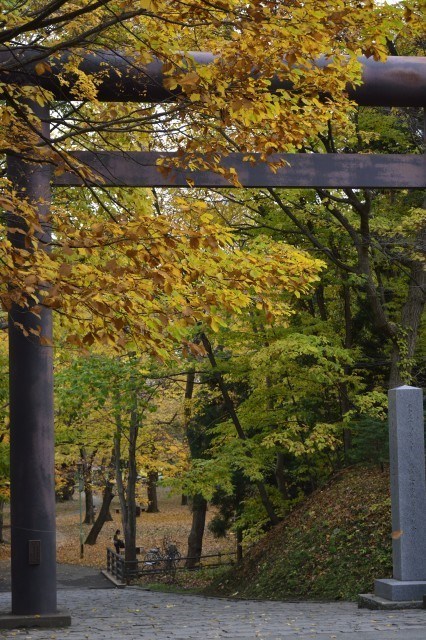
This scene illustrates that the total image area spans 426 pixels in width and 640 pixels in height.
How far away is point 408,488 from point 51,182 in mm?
5345

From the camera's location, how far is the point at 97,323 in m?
7.92

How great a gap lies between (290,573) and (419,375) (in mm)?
6553

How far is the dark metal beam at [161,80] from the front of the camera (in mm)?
10094

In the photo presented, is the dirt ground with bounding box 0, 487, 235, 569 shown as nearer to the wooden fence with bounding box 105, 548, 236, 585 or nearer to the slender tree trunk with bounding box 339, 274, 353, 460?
the wooden fence with bounding box 105, 548, 236, 585

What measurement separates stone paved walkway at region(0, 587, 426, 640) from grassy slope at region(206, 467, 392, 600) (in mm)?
2967

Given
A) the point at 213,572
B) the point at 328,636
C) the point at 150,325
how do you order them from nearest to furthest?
the point at 328,636 < the point at 150,325 < the point at 213,572

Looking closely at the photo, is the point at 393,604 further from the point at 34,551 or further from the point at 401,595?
the point at 34,551

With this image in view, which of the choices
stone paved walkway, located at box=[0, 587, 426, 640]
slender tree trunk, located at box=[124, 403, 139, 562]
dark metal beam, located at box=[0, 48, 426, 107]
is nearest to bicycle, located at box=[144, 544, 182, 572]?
slender tree trunk, located at box=[124, 403, 139, 562]

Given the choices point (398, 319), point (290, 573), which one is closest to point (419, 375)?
point (398, 319)

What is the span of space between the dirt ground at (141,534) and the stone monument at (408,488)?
77.9 feet

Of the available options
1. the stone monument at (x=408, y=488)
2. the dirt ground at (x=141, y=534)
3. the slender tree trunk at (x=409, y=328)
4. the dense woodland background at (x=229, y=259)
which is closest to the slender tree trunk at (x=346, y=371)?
the dense woodland background at (x=229, y=259)

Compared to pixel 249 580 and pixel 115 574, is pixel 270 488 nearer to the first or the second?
pixel 249 580

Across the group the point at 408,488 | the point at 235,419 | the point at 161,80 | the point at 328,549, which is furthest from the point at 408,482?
the point at 235,419

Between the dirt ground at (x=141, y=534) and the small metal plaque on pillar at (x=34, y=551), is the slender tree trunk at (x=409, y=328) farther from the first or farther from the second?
the dirt ground at (x=141, y=534)
